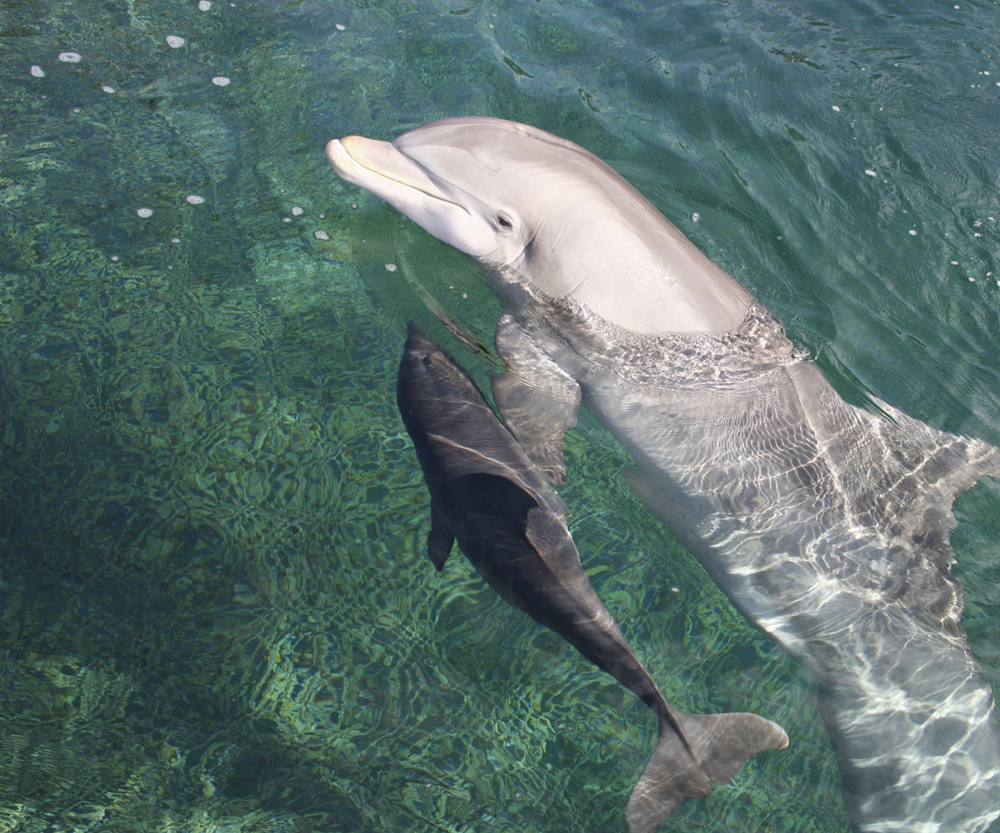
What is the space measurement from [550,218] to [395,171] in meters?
1.06

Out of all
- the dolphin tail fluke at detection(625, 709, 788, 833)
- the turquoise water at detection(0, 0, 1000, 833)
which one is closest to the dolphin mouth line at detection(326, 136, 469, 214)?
the turquoise water at detection(0, 0, 1000, 833)

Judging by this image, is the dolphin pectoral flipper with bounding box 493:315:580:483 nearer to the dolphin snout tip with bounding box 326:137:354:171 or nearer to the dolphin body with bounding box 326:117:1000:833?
the dolphin body with bounding box 326:117:1000:833

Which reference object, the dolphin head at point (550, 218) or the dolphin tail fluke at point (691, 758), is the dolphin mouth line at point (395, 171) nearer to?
the dolphin head at point (550, 218)

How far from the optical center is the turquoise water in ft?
12.0

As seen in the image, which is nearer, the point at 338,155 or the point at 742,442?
the point at 742,442

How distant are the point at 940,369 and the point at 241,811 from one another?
547 cm

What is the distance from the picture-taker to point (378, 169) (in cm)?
486

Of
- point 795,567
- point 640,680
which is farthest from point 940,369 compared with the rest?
point 640,680

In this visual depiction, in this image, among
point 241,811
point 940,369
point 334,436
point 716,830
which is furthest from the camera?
point 940,369

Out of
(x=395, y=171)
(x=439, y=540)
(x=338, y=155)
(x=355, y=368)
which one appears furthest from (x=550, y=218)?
(x=439, y=540)

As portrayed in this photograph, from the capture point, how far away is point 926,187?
6.98 metres

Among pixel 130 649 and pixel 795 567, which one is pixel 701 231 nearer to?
pixel 795 567

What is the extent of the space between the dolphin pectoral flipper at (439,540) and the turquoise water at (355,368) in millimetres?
284

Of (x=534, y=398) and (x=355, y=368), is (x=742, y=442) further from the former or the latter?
(x=355, y=368)
